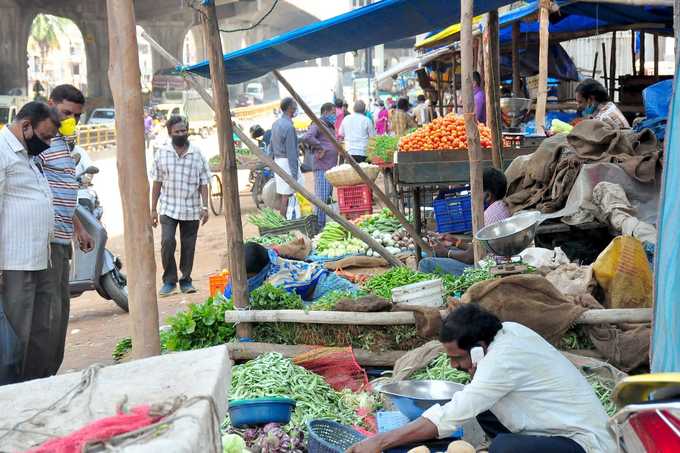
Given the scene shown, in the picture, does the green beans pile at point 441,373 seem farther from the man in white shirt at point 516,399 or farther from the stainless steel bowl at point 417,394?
the man in white shirt at point 516,399

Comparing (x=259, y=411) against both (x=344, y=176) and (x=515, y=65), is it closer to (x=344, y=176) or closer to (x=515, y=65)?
(x=344, y=176)

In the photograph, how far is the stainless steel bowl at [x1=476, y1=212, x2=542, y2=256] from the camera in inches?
241

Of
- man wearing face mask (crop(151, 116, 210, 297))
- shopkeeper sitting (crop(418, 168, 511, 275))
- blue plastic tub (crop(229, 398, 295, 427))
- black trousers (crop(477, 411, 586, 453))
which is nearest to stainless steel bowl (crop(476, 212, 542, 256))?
shopkeeper sitting (crop(418, 168, 511, 275))

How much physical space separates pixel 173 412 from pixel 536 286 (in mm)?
3415

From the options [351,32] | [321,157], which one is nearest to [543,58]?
[351,32]

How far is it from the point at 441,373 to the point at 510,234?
1.16 m

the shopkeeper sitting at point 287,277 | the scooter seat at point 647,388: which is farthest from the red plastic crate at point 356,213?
the scooter seat at point 647,388

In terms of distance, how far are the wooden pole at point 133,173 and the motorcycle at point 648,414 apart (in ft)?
10.0

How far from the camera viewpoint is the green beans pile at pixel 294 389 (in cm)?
530

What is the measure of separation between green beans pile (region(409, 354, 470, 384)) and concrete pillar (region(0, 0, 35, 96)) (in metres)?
42.1

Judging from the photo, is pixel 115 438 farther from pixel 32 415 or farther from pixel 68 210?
pixel 68 210

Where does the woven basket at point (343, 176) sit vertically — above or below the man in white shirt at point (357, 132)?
below

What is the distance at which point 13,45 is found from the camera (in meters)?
44.6

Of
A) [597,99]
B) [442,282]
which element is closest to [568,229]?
[442,282]
